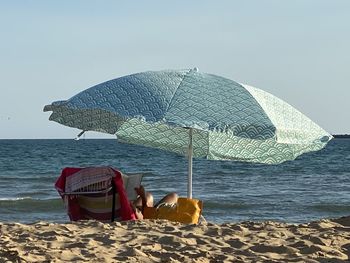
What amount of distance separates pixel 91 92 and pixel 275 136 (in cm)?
184

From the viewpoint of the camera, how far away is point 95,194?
7.57m

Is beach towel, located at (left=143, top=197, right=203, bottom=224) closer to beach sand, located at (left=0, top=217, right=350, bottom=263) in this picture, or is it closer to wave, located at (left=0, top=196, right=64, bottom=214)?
beach sand, located at (left=0, top=217, right=350, bottom=263)

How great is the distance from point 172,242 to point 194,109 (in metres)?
1.23

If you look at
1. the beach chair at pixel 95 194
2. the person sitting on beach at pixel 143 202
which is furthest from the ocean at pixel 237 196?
the person sitting on beach at pixel 143 202

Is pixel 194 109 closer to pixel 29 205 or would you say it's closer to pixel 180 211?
pixel 180 211

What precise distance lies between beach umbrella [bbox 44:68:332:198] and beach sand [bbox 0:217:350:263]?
91 cm

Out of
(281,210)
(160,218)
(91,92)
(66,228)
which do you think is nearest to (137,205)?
(160,218)

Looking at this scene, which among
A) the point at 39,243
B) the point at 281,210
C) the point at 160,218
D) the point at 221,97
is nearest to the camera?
the point at 39,243

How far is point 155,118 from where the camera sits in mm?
6348

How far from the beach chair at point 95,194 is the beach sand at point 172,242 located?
31 cm

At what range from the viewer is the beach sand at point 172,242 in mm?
5773

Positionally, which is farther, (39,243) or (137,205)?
(137,205)

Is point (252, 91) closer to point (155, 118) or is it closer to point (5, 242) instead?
point (155, 118)

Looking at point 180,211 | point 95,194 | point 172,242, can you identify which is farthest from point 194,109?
point 95,194
